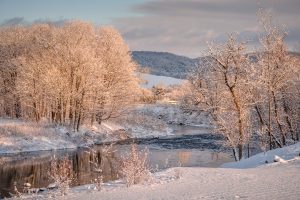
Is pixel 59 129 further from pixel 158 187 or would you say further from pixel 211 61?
pixel 158 187

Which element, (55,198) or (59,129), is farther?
(59,129)

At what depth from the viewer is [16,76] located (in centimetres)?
5444

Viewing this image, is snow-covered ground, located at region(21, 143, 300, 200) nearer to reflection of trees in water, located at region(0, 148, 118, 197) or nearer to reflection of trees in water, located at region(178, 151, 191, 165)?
reflection of trees in water, located at region(0, 148, 118, 197)

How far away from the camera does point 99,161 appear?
32656 mm

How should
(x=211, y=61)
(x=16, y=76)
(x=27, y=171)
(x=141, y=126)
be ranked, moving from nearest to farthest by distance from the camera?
(x=27, y=171)
(x=211, y=61)
(x=16, y=76)
(x=141, y=126)

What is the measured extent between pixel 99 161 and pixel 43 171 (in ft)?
17.3

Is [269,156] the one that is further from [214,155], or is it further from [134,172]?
[214,155]

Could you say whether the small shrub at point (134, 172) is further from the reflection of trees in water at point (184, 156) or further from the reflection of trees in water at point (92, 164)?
the reflection of trees in water at point (184, 156)

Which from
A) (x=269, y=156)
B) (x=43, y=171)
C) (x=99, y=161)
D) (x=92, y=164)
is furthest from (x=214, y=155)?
(x=43, y=171)

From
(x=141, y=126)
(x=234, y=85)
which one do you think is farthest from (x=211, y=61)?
(x=141, y=126)

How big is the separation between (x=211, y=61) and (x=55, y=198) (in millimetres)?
18515

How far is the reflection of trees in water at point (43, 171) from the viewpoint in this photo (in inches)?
953

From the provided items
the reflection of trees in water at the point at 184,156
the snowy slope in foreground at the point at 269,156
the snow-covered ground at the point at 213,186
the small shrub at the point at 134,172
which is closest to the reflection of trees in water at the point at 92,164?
the small shrub at the point at 134,172

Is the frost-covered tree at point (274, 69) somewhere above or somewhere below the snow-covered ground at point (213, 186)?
above
